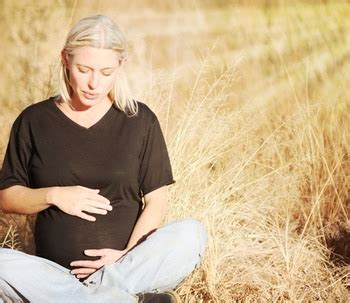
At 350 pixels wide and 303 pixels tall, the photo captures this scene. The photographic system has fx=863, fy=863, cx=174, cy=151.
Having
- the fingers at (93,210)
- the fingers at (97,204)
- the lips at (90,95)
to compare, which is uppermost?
the lips at (90,95)

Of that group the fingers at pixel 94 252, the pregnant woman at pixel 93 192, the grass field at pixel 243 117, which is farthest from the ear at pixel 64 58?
the grass field at pixel 243 117

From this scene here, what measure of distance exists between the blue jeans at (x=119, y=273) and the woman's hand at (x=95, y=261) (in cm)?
3

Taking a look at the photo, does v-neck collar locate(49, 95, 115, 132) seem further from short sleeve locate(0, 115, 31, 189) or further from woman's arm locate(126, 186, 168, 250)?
woman's arm locate(126, 186, 168, 250)

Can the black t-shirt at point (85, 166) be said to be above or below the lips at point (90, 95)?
below

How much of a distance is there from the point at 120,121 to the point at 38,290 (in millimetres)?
656

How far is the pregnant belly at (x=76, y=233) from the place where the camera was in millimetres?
2980

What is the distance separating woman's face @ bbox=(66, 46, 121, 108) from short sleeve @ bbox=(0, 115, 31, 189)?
27cm

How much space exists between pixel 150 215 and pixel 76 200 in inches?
11.1

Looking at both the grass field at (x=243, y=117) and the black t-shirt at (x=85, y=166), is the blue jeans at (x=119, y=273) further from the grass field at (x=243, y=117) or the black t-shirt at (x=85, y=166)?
the grass field at (x=243, y=117)

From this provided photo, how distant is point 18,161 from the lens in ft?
9.97

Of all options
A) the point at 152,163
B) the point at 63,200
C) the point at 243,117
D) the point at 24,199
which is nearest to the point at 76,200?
the point at 63,200

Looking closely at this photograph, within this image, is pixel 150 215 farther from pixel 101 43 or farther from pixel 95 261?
pixel 101 43

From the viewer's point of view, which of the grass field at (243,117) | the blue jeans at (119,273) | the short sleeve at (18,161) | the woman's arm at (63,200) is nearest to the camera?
the blue jeans at (119,273)

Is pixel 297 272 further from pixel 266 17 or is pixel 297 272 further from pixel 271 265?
pixel 266 17
